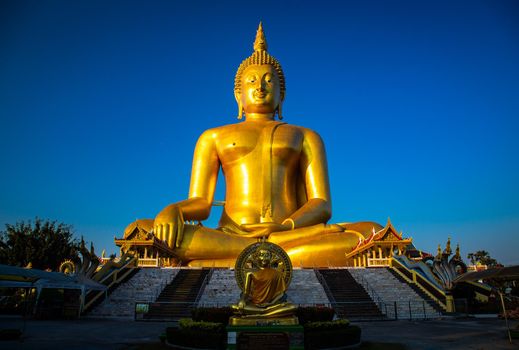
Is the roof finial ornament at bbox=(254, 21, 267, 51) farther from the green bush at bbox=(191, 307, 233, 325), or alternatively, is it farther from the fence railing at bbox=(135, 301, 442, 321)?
the green bush at bbox=(191, 307, 233, 325)

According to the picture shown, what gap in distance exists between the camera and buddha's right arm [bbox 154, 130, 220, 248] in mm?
17734

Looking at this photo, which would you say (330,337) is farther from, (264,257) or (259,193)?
(259,193)

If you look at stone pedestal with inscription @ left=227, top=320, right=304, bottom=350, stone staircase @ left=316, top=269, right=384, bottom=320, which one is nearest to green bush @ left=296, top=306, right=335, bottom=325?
stone pedestal with inscription @ left=227, top=320, right=304, bottom=350

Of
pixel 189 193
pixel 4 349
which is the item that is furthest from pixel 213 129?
pixel 4 349

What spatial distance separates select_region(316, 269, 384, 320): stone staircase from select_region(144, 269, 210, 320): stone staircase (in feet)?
13.8

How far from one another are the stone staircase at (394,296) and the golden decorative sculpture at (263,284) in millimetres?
5757

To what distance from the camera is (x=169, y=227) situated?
58.0 ft

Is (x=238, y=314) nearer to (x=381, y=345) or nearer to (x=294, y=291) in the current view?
(x=381, y=345)

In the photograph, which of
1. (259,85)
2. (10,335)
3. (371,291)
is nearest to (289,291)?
(371,291)

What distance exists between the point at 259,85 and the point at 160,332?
14857mm

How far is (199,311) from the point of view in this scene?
8578 mm

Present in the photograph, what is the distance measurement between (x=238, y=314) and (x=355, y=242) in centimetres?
1087

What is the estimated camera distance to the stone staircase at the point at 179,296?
12406mm

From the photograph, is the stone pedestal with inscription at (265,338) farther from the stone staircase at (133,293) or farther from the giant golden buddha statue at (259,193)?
the giant golden buddha statue at (259,193)
